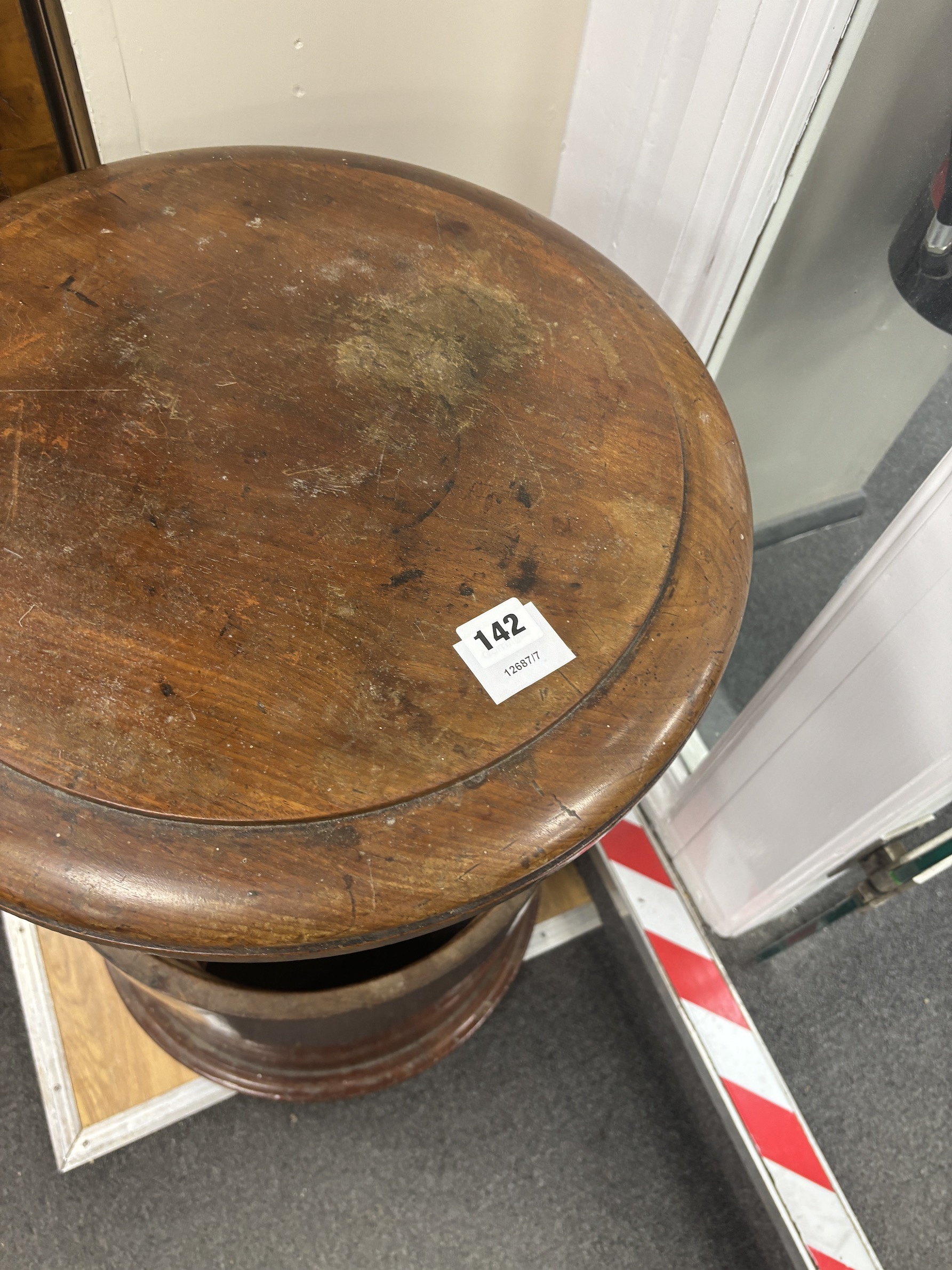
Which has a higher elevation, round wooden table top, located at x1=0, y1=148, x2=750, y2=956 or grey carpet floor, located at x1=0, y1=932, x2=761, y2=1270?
round wooden table top, located at x1=0, y1=148, x2=750, y2=956

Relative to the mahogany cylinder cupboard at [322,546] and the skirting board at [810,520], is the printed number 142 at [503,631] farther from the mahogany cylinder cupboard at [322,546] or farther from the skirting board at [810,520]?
the skirting board at [810,520]

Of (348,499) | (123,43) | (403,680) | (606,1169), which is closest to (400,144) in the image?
(123,43)

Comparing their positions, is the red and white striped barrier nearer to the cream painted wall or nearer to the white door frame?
the white door frame

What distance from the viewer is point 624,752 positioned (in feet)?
1.54

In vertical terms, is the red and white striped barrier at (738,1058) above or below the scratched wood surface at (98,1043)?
above

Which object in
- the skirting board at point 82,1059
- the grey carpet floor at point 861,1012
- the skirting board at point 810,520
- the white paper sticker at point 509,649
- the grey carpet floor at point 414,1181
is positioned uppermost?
the white paper sticker at point 509,649

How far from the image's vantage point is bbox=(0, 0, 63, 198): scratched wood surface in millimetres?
634

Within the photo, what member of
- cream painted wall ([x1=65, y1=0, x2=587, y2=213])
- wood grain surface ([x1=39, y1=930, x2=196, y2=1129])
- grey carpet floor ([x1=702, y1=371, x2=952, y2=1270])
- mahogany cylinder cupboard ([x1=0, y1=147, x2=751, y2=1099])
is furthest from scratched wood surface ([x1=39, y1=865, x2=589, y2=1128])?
cream painted wall ([x1=65, y1=0, x2=587, y2=213])

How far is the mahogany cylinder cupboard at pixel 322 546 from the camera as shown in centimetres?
43

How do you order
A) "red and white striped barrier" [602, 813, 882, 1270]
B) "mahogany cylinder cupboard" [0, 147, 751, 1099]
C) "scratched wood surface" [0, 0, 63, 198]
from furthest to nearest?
1. "red and white striped barrier" [602, 813, 882, 1270]
2. "scratched wood surface" [0, 0, 63, 198]
3. "mahogany cylinder cupboard" [0, 147, 751, 1099]

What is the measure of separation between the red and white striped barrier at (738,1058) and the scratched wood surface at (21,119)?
860 mm

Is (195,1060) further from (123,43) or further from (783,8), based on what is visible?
(783,8)

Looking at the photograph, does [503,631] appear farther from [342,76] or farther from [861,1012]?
[861,1012]

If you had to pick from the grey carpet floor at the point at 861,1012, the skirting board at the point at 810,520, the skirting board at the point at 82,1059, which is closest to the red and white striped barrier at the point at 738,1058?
the grey carpet floor at the point at 861,1012
